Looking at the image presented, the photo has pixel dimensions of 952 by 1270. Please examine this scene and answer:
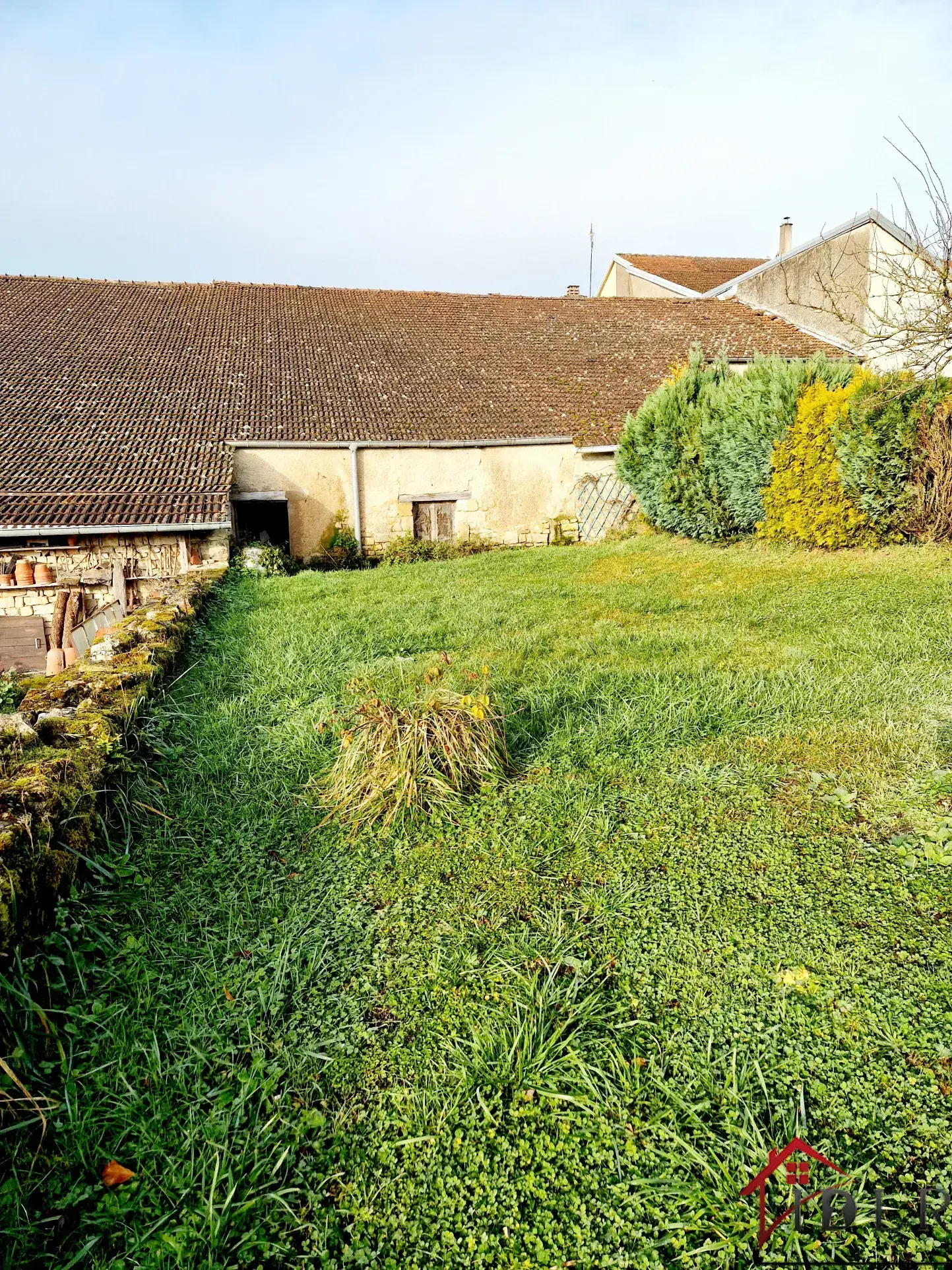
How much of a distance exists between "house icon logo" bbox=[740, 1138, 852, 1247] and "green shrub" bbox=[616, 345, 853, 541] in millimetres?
10076

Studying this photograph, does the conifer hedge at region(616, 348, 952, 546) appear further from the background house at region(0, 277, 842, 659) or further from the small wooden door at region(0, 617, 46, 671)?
the small wooden door at region(0, 617, 46, 671)

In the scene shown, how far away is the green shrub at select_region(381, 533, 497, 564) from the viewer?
50.4 feet

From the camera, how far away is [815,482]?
32.4 ft

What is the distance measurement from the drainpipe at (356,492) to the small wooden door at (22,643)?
599 centimetres

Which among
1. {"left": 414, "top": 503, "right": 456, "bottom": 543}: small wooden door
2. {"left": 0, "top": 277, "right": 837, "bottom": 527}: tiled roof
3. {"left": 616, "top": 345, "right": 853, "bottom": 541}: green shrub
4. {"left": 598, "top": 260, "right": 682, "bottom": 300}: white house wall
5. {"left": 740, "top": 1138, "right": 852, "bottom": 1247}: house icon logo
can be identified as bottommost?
{"left": 740, "top": 1138, "right": 852, "bottom": 1247}: house icon logo

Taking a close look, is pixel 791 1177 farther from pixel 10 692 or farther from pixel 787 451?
pixel 787 451

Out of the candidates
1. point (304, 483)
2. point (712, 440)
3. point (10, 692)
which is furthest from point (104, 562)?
point (712, 440)

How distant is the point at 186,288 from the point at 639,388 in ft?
41.3

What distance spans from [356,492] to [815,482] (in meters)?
8.94

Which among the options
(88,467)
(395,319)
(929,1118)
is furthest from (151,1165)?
(395,319)

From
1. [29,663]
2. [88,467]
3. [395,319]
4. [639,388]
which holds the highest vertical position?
[395,319]

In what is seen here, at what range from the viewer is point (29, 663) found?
494 inches

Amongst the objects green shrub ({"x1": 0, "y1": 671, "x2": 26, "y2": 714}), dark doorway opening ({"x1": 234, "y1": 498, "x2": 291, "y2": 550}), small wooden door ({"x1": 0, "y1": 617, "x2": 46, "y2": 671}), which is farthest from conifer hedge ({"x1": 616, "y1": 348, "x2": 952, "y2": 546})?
small wooden door ({"x1": 0, "y1": 617, "x2": 46, "y2": 671})

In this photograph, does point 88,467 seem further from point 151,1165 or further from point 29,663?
point 151,1165
